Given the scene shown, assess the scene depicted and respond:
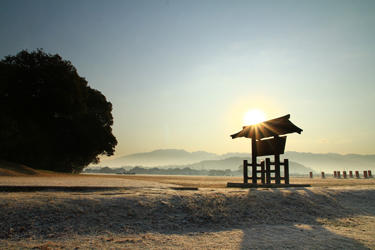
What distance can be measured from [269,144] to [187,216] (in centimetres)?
927

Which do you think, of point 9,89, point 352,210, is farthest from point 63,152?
point 352,210

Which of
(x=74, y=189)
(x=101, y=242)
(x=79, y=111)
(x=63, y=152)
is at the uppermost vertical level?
(x=79, y=111)

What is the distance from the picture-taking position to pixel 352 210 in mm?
8625

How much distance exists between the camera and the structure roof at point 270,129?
13.7m

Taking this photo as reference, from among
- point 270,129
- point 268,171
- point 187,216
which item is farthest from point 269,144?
point 187,216

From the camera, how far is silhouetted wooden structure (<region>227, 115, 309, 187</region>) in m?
13.8

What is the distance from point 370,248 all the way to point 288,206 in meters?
3.35

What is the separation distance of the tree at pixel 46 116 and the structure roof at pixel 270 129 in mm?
19006

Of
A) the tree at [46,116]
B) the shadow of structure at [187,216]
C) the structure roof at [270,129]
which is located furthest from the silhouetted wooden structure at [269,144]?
the tree at [46,116]

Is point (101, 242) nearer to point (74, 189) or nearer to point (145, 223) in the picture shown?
point (145, 223)

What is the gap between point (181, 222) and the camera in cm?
642

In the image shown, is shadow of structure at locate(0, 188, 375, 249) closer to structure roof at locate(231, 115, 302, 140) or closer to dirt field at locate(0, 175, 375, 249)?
dirt field at locate(0, 175, 375, 249)

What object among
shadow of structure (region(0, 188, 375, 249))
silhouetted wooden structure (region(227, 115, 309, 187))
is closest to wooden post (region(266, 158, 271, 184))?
silhouetted wooden structure (region(227, 115, 309, 187))

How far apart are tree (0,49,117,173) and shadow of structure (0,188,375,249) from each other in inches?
841
